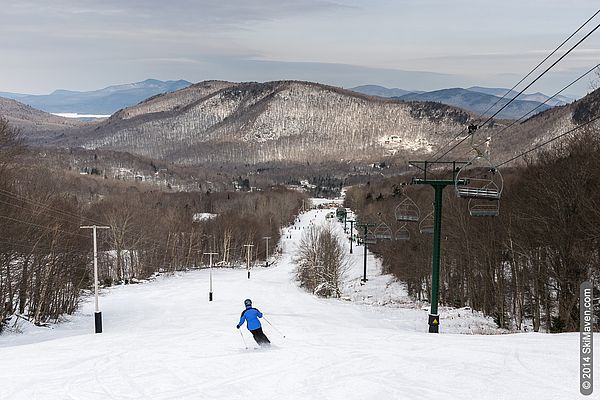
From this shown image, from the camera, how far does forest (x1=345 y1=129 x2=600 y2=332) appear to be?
22.7 metres

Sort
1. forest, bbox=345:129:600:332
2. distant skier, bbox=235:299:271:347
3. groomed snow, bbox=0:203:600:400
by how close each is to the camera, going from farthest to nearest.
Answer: forest, bbox=345:129:600:332 < distant skier, bbox=235:299:271:347 < groomed snow, bbox=0:203:600:400

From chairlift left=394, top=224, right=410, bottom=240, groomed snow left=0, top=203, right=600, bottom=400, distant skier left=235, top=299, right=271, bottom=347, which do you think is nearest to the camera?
groomed snow left=0, top=203, right=600, bottom=400

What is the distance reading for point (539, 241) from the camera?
82.9ft

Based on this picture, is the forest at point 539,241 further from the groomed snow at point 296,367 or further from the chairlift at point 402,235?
the groomed snow at point 296,367

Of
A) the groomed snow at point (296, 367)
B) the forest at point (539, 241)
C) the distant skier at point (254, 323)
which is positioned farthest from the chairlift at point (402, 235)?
the distant skier at point (254, 323)

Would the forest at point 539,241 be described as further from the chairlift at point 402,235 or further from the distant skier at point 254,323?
the distant skier at point 254,323

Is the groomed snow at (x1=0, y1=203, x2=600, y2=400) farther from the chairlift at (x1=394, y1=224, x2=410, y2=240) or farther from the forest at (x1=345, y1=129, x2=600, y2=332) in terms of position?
the chairlift at (x1=394, y1=224, x2=410, y2=240)

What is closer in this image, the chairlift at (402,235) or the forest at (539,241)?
the forest at (539,241)

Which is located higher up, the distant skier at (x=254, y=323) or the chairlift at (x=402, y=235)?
the chairlift at (x=402, y=235)

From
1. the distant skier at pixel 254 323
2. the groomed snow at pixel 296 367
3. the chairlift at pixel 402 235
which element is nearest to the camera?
the groomed snow at pixel 296 367

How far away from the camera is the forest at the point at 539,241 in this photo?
22703mm

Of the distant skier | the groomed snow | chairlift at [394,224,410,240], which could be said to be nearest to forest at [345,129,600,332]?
chairlift at [394,224,410,240]

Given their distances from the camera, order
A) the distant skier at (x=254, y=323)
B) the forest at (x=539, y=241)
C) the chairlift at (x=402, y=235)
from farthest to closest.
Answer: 1. the chairlift at (x=402, y=235)
2. the forest at (x=539, y=241)
3. the distant skier at (x=254, y=323)

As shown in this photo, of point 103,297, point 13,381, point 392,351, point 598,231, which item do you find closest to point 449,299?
point 598,231
